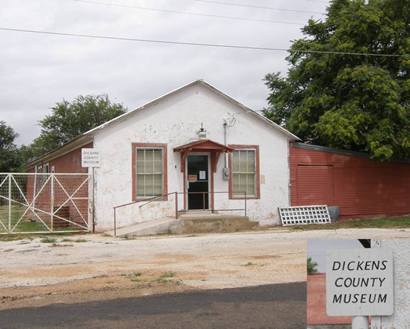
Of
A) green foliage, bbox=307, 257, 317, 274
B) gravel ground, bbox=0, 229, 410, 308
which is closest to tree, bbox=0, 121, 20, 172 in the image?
gravel ground, bbox=0, 229, 410, 308

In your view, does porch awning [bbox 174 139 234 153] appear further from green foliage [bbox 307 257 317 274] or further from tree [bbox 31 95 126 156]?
tree [bbox 31 95 126 156]

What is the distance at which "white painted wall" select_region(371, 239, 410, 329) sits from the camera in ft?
17.1

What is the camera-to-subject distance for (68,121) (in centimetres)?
6356

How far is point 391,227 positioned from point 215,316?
14.4m

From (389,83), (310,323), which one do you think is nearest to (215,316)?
(310,323)

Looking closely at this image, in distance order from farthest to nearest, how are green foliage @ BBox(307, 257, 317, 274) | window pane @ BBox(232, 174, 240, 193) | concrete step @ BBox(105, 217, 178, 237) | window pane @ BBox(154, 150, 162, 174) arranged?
window pane @ BBox(232, 174, 240, 193), window pane @ BBox(154, 150, 162, 174), concrete step @ BBox(105, 217, 178, 237), green foliage @ BBox(307, 257, 317, 274)

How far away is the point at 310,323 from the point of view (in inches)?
215

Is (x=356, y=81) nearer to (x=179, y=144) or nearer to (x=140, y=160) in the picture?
(x=179, y=144)

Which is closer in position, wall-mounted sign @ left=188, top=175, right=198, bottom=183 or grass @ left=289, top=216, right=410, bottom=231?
grass @ left=289, top=216, right=410, bottom=231

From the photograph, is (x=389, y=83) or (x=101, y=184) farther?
(x=389, y=83)

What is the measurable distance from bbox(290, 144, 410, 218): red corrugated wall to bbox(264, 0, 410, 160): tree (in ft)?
2.44

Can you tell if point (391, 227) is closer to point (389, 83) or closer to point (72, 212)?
point (389, 83)

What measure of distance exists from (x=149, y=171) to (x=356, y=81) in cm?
876

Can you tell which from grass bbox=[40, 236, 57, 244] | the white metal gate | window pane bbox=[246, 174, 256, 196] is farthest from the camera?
window pane bbox=[246, 174, 256, 196]
